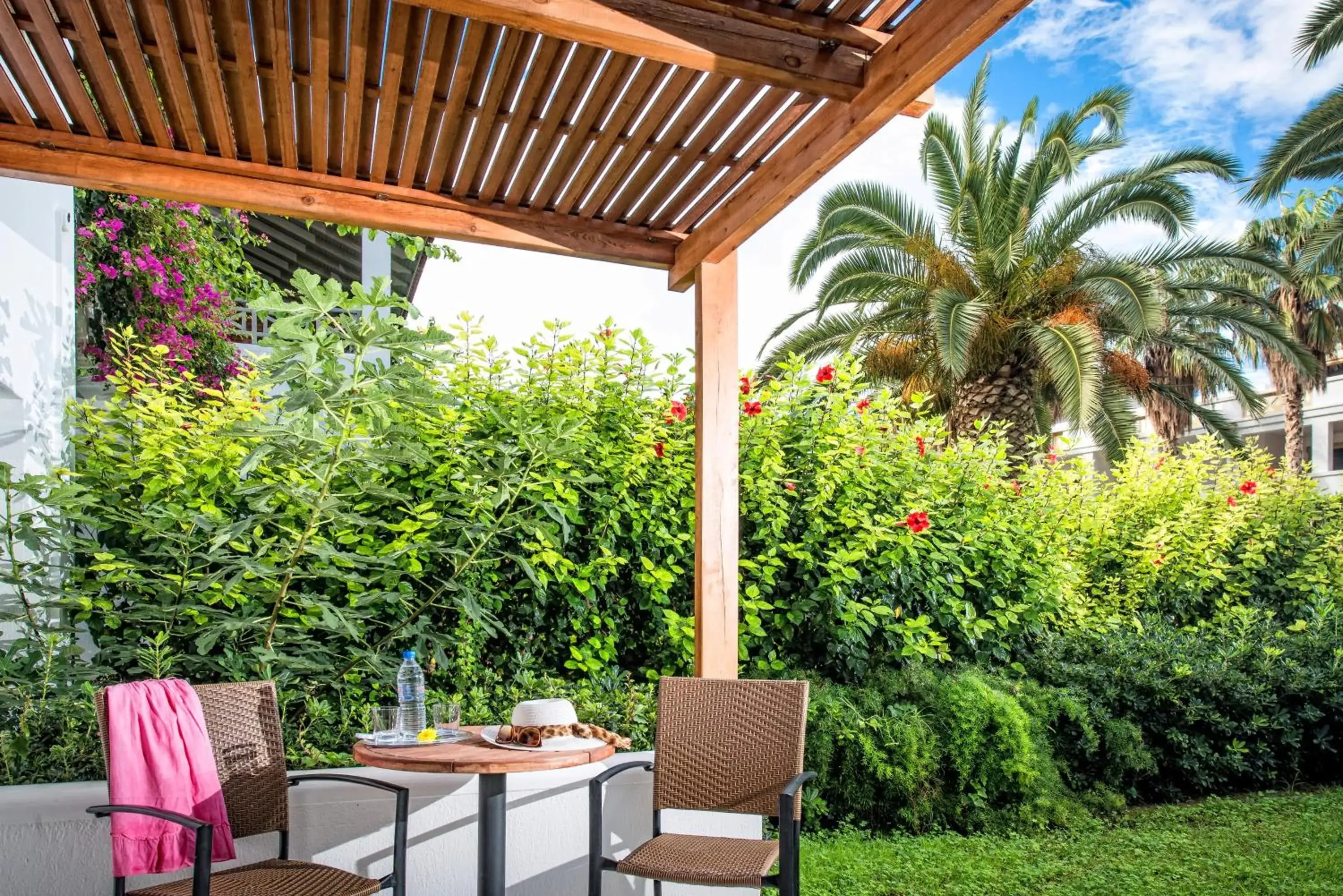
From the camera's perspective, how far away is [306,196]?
3332 millimetres

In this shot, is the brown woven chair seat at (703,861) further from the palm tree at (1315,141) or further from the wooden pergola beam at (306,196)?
the palm tree at (1315,141)

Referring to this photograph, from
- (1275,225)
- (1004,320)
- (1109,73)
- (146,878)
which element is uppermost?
(1109,73)

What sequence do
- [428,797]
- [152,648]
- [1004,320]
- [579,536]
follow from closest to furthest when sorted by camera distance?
[428,797], [152,648], [579,536], [1004,320]

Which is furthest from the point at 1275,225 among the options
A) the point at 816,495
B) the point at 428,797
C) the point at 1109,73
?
the point at 428,797

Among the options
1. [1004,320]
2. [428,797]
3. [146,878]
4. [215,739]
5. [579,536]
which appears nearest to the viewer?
[215,739]

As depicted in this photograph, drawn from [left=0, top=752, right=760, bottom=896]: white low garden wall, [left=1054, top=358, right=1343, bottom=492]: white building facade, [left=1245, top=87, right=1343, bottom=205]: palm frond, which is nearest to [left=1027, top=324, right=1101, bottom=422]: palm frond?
[left=1245, top=87, right=1343, bottom=205]: palm frond

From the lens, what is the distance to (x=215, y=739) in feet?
9.07

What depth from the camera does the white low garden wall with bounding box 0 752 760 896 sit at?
2.88 m

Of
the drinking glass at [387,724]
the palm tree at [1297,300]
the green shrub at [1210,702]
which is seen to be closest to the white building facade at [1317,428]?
the palm tree at [1297,300]

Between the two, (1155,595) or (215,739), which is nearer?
(215,739)

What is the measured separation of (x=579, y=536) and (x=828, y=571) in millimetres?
1241

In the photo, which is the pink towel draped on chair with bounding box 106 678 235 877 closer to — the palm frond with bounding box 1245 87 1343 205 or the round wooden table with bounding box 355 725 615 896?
the round wooden table with bounding box 355 725 615 896

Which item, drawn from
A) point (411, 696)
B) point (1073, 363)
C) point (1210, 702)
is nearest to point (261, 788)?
point (411, 696)

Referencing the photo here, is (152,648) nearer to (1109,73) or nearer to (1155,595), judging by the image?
(1155,595)
